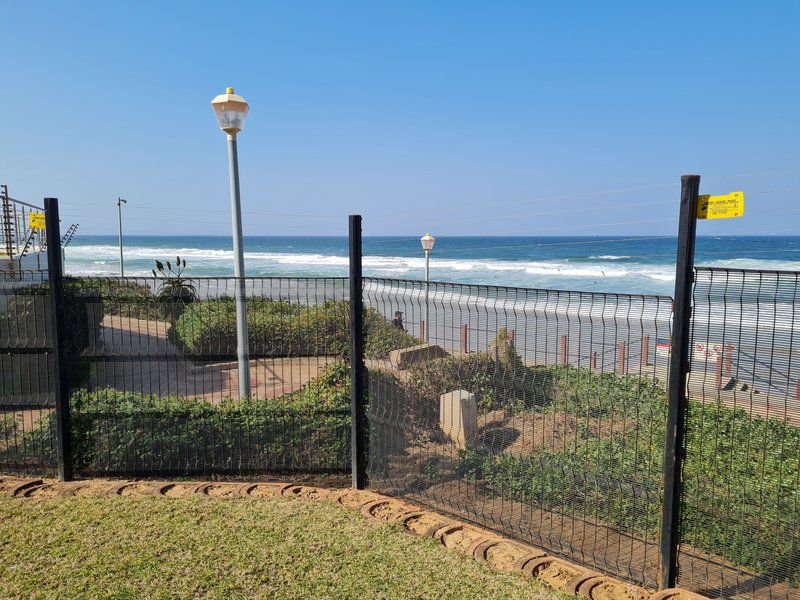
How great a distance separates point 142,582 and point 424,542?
1.90m

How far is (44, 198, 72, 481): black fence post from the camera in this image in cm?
520

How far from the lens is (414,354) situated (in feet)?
16.4

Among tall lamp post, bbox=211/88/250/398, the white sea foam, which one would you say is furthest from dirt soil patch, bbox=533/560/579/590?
the white sea foam

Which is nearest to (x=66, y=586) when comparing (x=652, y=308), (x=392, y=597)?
(x=392, y=597)

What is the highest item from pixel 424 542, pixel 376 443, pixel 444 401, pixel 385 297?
pixel 385 297

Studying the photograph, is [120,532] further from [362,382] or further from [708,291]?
[708,291]

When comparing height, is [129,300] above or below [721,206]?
below

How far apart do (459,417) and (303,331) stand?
2111 mm

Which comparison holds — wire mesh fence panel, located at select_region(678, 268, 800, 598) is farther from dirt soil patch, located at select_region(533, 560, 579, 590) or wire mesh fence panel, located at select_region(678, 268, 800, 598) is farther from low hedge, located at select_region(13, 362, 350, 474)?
low hedge, located at select_region(13, 362, 350, 474)

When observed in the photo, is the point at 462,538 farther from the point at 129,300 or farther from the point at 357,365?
the point at 129,300

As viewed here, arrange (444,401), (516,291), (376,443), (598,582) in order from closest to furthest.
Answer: (598,582)
(516,291)
(444,401)
(376,443)

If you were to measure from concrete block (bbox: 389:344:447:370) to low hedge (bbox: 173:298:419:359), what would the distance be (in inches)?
4.4

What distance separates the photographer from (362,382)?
515 cm

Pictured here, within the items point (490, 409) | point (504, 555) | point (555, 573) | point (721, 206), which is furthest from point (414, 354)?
point (721, 206)
